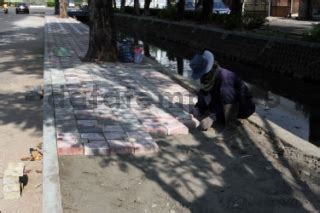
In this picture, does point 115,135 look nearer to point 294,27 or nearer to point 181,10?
point 181,10

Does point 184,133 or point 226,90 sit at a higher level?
point 226,90

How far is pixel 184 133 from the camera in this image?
6211 millimetres

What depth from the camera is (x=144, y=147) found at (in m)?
5.54

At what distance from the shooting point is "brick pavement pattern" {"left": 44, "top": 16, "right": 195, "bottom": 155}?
18.6 ft

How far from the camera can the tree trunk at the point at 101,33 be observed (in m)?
12.2

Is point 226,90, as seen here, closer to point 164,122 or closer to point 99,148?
Result: point 164,122

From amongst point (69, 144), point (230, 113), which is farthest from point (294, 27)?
point (69, 144)

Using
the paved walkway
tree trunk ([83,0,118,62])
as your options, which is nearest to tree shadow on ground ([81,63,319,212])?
tree trunk ([83,0,118,62])

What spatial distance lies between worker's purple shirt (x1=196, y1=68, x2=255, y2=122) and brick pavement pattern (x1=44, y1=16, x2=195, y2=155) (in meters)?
0.40

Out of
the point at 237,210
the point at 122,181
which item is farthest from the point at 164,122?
the point at 237,210

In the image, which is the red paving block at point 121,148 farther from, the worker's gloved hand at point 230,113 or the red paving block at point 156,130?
the worker's gloved hand at point 230,113

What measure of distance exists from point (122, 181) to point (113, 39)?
7.98 m

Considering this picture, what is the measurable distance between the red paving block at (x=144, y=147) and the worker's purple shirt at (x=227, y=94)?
114cm

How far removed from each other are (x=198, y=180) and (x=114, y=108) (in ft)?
9.09
